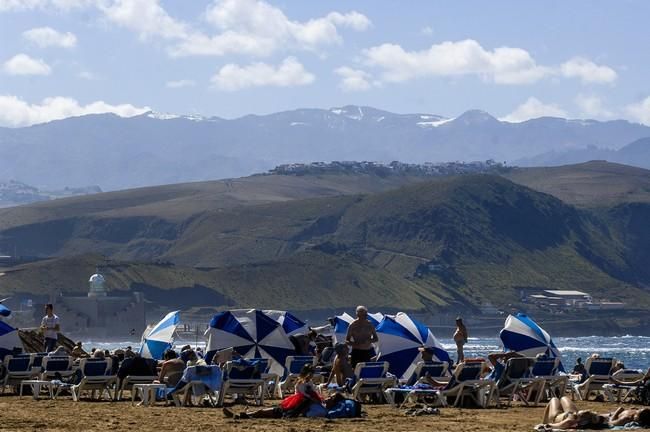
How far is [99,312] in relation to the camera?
15488 centimetres

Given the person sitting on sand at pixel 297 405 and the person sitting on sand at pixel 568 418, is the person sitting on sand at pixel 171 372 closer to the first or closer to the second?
the person sitting on sand at pixel 297 405

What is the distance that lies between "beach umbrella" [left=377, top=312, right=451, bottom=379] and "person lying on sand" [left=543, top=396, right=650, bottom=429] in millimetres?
9732

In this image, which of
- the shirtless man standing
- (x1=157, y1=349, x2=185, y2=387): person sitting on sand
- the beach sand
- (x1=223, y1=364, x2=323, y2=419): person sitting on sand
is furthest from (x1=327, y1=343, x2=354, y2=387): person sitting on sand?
(x1=223, y1=364, x2=323, y2=419): person sitting on sand

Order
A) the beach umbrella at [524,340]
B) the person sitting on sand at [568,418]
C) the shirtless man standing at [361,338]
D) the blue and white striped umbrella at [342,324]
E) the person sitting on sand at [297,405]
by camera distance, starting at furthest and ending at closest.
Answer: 1. the blue and white striped umbrella at [342,324]
2. the beach umbrella at [524,340]
3. the shirtless man standing at [361,338]
4. the person sitting on sand at [297,405]
5. the person sitting on sand at [568,418]

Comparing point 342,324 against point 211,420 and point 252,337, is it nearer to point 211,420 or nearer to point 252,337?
point 252,337

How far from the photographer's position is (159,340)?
35562mm

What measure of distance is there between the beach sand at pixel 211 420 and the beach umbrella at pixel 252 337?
17.9 ft

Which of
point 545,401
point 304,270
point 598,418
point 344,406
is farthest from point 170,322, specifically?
point 304,270

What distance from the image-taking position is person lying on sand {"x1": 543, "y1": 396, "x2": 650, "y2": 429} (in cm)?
1911

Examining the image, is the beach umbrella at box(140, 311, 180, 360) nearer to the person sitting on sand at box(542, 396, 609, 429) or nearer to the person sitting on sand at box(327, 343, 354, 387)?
the person sitting on sand at box(327, 343, 354, 387)

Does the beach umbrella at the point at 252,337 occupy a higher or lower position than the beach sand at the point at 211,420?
higher

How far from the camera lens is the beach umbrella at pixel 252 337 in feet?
100

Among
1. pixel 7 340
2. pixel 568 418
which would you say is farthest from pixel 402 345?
pixel 568 418

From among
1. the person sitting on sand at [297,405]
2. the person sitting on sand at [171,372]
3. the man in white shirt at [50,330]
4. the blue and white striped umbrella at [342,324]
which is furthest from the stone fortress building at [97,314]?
the person sitting on sand at [297,405]
